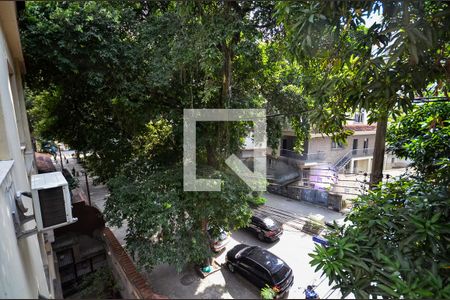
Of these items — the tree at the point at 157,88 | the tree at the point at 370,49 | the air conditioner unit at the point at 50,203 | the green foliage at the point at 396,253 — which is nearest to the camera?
the green foliage at the point at 396,253

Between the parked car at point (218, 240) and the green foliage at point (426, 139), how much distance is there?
336 cm

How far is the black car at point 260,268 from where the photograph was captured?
374 centimetres

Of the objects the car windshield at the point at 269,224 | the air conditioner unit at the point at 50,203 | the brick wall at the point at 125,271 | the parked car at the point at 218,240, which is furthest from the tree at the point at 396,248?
the car windshield at the point at 269,224

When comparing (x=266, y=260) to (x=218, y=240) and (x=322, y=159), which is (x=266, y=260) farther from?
(x=322, y=159)

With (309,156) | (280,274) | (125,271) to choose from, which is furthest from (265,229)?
(309,156)

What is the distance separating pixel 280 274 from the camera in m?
3.98

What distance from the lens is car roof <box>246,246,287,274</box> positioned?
13.6 feet

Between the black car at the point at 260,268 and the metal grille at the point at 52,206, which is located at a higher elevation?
the metal grille at the point at 52,206

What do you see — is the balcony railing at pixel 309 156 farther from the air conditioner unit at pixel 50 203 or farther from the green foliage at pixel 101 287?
the air conditioner unit at pixel 50 203

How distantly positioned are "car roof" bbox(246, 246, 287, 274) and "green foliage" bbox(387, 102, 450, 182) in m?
2.69

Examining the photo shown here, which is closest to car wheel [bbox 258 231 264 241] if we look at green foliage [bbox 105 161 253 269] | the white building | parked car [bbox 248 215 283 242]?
parked car [bbox 248 215 283 242]

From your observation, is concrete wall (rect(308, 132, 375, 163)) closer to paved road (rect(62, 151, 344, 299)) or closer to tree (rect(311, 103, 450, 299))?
paved road (rect(62, 151, 344, 299))

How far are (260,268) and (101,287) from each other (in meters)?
2.75

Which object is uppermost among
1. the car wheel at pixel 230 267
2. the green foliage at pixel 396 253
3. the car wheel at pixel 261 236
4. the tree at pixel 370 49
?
the tree at pixel 370 49
